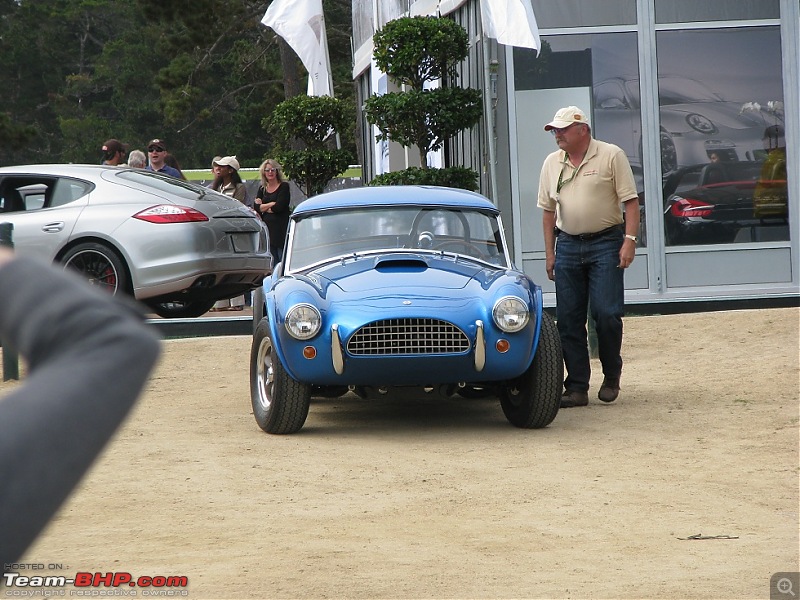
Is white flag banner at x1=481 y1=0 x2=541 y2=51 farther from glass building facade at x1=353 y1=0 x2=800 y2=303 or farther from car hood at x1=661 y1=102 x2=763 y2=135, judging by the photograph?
car hood at x1=661 y1=102 x2=763 y2=135

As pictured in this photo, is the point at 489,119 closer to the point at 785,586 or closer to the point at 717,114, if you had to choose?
the point at 717,114

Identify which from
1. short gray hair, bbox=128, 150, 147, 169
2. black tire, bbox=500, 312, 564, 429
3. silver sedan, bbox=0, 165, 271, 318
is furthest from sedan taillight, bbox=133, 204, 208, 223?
black tire, bbox=500, 312, 564, 429

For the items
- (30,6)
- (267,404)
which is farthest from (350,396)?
(30,6)

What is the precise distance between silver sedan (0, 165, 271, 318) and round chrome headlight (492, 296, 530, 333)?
535cm

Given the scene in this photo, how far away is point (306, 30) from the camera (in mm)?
19516

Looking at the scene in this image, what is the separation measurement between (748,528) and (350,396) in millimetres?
4881

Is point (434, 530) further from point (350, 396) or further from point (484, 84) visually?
point (484, 84)

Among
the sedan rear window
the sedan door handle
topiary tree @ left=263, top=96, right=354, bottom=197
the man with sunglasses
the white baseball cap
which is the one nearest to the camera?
the white baseball cap

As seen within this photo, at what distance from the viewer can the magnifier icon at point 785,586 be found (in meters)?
3.85

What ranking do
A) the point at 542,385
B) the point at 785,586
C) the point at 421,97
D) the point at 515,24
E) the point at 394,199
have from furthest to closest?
the point at 421,97
the point at 515,24
the point at 394,199
the point at 542,385
the point at 785,586

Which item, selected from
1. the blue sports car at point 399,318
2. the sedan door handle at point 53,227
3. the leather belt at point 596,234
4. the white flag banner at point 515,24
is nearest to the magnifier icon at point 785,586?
the blue sports car at point 399,318

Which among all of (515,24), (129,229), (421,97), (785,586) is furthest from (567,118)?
(421,97)

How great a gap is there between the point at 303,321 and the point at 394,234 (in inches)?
55.8

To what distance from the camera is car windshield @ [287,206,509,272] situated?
8094mm
